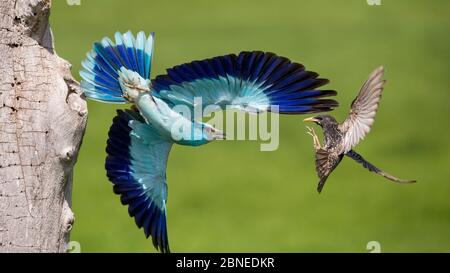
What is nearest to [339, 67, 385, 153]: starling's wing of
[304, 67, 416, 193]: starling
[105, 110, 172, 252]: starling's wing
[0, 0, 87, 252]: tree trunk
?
Answer: [304, 67, 416, 193]: starling

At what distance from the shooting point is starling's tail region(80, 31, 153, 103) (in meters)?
3.86

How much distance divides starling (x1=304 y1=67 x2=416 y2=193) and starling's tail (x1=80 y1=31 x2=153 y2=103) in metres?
0.52

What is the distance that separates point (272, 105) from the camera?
148 inches

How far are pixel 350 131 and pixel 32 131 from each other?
34.4 inches

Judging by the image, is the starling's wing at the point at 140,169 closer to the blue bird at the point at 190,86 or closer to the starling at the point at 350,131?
the blue bird at the point at 190,86

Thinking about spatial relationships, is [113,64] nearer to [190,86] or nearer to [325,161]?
[190,86]

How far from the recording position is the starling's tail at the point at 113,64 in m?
3.86

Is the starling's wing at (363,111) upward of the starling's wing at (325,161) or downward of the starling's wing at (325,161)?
upward

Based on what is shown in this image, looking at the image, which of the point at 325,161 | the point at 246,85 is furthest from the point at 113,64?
the point at 325,161

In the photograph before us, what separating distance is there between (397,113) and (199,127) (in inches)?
271

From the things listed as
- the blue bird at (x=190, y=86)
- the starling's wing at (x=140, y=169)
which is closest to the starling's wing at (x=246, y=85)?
the blue bird at (x=190, y=86)

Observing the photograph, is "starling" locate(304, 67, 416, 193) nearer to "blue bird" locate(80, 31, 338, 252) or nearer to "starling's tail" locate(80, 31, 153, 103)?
"blue bird" locate(80, 31, 338, 252)

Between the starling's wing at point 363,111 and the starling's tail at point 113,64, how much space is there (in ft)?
1.90

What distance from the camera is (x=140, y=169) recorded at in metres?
4.09
